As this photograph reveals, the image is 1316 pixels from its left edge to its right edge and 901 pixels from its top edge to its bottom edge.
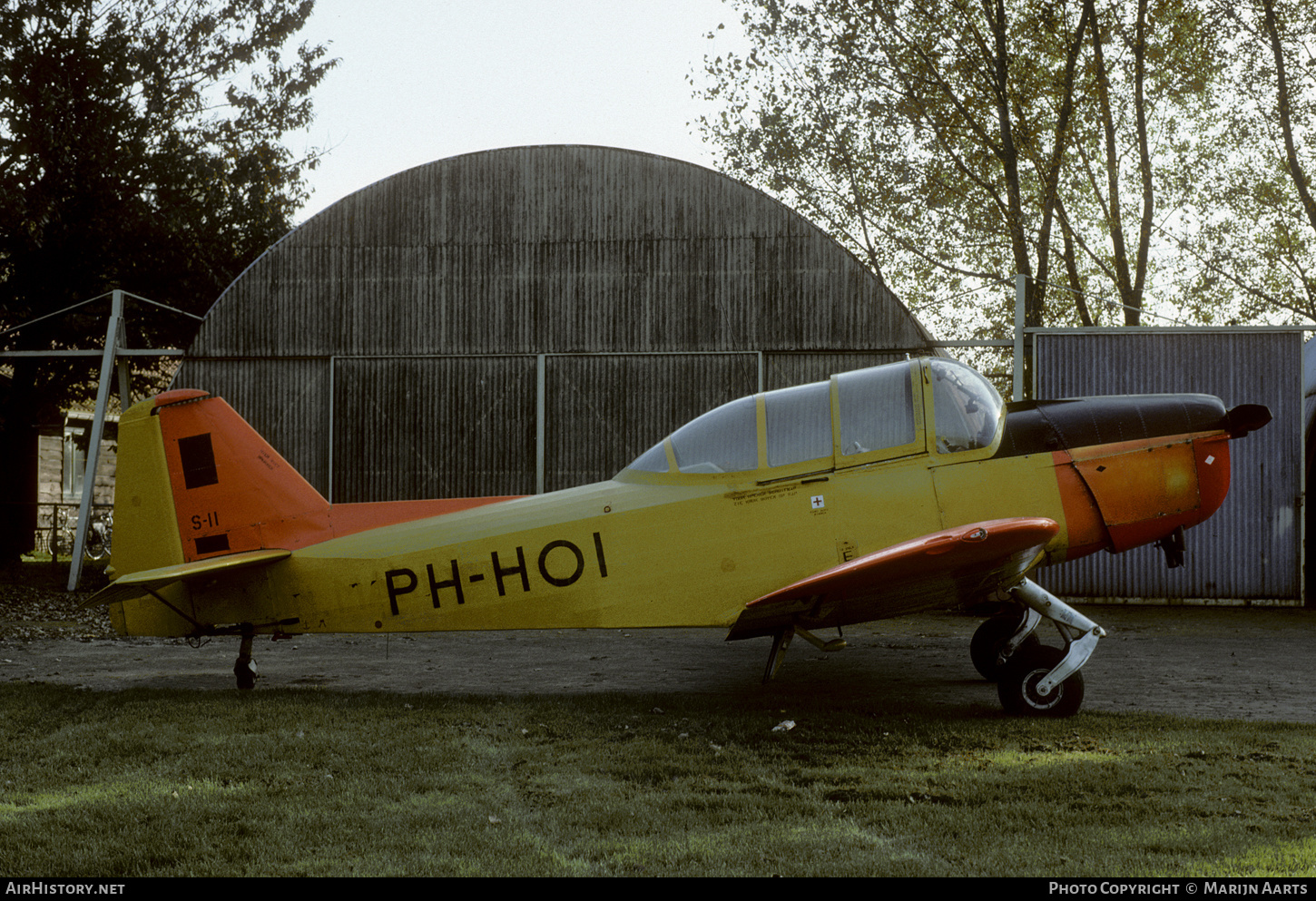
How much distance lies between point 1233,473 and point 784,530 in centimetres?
1075

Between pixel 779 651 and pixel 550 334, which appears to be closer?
pixel 779 651

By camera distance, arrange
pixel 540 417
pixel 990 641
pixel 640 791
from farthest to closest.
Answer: pixel 540 417, pixel 990 641, pixel 640 791

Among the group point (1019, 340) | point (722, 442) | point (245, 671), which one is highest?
point (1019, 340)

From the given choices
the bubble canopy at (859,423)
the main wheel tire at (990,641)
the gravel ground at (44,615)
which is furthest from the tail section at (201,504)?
the main wheel tire at (990,641)

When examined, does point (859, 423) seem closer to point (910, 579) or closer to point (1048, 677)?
point (910, 579)

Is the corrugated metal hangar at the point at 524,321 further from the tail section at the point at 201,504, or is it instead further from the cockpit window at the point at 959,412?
the cockpit window at the point at 959,412

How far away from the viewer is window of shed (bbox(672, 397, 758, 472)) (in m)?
6.85

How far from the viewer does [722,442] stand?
693 cm

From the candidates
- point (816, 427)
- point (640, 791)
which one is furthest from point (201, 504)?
point (816, 427)

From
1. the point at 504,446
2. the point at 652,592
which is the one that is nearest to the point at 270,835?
the point at 652,592

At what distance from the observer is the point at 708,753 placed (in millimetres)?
5570

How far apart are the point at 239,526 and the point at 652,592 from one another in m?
3.24

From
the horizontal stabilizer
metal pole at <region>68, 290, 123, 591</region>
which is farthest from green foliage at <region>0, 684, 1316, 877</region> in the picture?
metal pole at <region>68, 290, 123, 591</region>
